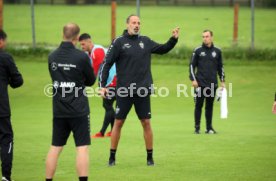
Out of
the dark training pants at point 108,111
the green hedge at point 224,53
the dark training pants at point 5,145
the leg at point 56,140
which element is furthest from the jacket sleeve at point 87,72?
the green hedge at point 224,53

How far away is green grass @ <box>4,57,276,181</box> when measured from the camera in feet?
40.0

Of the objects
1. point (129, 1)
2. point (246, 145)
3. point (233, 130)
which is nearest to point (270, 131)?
point (233, 130)

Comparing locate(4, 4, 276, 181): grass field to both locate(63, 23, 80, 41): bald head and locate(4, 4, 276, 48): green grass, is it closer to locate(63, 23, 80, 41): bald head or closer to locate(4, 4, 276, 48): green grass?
locate(4, 4, 276, 48): green grass

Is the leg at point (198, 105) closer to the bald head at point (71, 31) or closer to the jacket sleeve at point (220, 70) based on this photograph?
the jacket sleeve at point (220, 70)

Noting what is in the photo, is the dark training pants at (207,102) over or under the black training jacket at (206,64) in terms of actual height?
under

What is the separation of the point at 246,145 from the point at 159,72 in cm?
1189

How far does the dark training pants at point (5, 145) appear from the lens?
11109 millimetres

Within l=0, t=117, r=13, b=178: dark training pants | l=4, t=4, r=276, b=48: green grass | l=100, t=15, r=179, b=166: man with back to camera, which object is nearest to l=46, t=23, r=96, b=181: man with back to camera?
l=0, t=117, r=13, b=178: dark training pants

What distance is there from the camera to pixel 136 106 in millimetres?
12656

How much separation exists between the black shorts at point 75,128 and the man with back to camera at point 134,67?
6.88 feet

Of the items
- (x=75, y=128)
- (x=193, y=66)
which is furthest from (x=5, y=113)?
(x=193, y=66)

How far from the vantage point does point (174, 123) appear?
19.2 m

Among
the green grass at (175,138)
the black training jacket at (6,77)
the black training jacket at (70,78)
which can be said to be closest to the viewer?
the black training jacket at (70,78)

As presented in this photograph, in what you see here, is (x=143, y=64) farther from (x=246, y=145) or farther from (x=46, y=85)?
(x=46, y=85)
